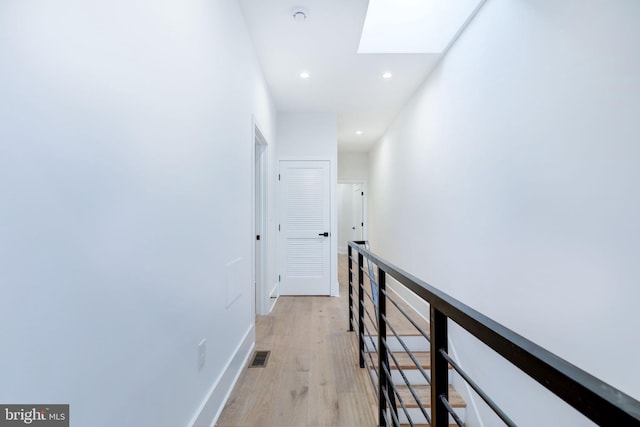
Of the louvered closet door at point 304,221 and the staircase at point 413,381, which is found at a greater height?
the louvered closet door at point 304,221

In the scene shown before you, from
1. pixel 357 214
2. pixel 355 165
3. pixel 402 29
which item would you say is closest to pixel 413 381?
pixel 402 29

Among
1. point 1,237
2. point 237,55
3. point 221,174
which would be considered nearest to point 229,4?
point 237,55

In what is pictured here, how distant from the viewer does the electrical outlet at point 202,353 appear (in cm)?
143

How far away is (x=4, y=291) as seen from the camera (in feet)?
1.86

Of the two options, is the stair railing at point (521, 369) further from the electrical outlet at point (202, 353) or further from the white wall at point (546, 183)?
the electrical outlet at point (202, 353)

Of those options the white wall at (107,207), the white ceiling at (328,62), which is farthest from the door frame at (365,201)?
the white wall at (107,207)

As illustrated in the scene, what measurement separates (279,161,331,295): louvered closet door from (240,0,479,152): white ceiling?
34.9 inches

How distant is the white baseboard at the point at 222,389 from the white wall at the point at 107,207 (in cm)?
6

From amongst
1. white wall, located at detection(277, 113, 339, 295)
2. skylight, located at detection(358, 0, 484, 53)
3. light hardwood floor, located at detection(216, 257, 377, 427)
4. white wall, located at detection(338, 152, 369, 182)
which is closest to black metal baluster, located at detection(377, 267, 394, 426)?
light hardwood floor, located at detection(216, 257, 377, 427)

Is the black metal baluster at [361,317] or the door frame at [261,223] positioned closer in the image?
the black metal baluster at [361,317]

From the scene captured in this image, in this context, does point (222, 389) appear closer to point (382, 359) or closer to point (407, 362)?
Result: point (382, 359)

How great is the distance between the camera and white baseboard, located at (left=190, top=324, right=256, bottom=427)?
1442mm

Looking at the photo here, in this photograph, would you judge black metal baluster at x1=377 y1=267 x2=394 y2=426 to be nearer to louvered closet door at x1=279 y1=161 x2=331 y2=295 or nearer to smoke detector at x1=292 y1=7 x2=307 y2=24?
smoke detector at x1=292 y1=7 x2=307 y2=24

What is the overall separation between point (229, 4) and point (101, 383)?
208cm
